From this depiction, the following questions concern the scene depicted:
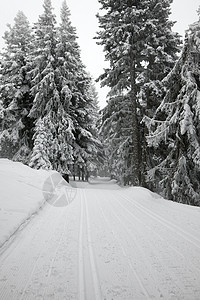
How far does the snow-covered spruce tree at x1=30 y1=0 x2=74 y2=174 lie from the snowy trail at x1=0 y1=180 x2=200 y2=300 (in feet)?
34.9

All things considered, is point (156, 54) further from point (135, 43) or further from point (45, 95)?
point (45, 95)

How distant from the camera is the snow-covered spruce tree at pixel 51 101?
1617 centimetres

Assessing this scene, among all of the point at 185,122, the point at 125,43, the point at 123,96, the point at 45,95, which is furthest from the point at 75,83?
the point at 185,122

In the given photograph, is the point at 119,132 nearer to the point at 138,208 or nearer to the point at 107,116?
the point at 107,116

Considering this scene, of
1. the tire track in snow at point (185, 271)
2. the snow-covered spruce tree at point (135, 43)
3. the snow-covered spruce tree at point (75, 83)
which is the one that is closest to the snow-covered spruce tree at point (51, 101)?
the snow-covered spruce tree at point (75, 83)

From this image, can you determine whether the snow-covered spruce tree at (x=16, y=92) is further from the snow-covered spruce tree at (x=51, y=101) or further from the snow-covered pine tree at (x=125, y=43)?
the snow-covered pine tree at (x=125, y=43)

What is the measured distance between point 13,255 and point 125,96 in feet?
41.4

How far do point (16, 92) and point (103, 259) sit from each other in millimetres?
17375

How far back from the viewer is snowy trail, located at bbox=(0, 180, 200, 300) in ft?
8.54

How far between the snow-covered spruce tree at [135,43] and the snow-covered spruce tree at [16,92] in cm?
868

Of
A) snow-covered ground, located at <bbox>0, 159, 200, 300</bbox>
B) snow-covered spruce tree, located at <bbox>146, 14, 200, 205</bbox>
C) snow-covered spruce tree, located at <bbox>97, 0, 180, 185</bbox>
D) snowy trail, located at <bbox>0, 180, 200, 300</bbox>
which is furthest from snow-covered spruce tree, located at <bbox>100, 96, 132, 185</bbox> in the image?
snowy trail, located at <bbox>0, 180, 200, 300</bbox>

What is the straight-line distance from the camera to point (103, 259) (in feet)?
11.3

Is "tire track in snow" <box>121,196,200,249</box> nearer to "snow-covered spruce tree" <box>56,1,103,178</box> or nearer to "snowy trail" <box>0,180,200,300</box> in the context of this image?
"snowy trail" <box>0,180,200,300</box>

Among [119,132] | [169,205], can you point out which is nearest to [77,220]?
[169,205]
